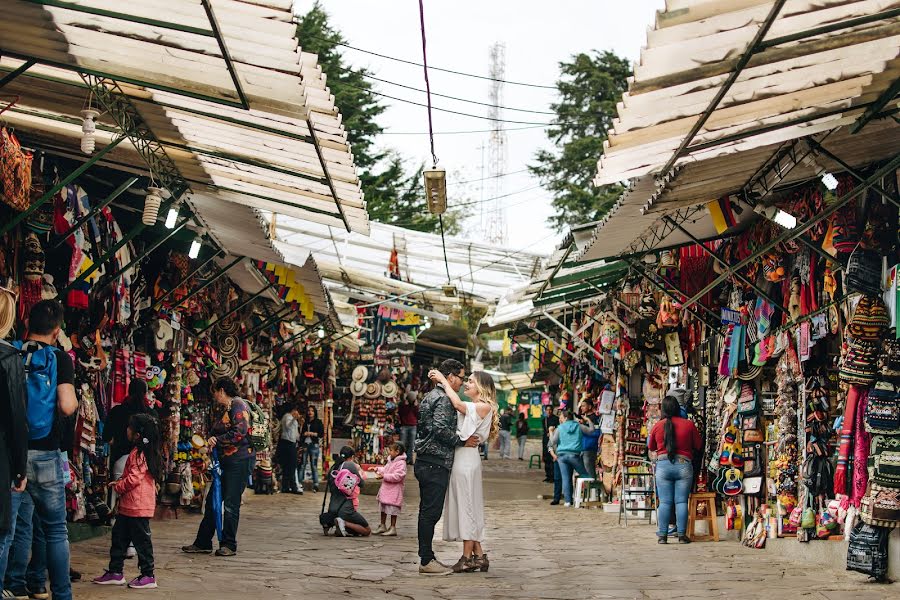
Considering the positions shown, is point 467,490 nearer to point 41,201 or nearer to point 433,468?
point 433,468

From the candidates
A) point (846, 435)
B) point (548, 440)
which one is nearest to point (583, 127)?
point (548, 440)

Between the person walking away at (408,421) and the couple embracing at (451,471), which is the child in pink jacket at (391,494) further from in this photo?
the person walking away at (408,421)

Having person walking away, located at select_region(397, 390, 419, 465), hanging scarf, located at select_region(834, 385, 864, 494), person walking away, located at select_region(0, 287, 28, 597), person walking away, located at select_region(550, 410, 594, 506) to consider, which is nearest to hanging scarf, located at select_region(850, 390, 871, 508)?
hanging scarf, located at select_region(834, 385, 864, 494)

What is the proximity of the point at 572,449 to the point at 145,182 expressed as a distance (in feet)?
33.1

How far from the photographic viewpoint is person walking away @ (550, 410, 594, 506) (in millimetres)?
18688

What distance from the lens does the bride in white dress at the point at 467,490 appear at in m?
9.34

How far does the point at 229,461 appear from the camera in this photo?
1019 centimetres

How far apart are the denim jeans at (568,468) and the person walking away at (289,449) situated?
472 cm

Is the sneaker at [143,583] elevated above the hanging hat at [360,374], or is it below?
below

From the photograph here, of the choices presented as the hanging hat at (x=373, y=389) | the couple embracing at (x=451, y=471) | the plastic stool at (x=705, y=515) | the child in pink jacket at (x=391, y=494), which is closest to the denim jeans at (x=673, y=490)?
the plastic stool at (x=705, y=515)

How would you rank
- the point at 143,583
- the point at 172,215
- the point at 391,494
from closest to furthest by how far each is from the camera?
the point at 143,583, the point at 172,215, the point at 391,494

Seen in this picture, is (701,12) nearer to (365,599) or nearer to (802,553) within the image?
(365,599)

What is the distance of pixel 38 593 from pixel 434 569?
3.40m

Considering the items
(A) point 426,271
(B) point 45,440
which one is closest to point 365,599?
(B) point 45,440
